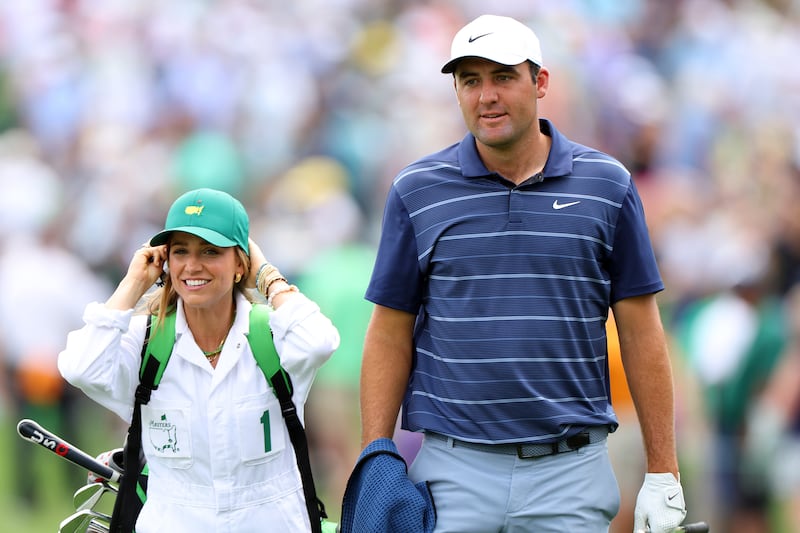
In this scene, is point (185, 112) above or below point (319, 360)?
above

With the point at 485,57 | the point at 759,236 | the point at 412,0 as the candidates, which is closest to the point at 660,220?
the point at 759,236

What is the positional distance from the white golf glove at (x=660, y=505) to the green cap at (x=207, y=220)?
1510mm

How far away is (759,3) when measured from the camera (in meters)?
12.2

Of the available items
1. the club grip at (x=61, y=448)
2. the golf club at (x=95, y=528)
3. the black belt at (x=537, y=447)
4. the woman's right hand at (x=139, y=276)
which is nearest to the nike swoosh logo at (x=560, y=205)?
the black belt at (x=537, y=447)

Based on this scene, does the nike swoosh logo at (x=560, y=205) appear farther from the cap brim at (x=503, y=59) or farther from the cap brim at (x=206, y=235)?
the cap brim at (x=206, y=235)

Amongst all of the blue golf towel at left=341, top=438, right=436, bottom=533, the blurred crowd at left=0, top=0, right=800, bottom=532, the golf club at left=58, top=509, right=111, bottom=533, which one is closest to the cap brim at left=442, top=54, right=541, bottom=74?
the blue golf towel at left=341, top=438, right=436, bottom=533

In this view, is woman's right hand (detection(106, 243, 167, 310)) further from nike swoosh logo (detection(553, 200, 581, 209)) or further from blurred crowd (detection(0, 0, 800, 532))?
blurred crowd (detection(0, 0, 800, 532))

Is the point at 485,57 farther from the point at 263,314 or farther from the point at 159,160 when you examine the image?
the point at 159,160

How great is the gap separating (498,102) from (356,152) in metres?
6.47

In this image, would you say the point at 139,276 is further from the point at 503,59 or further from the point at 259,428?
the point at 503,59

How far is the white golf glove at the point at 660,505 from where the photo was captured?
404 cm

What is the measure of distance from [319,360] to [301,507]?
480mm

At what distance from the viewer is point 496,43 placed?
400 cm

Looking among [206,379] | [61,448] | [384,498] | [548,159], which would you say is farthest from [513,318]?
[61,448]
